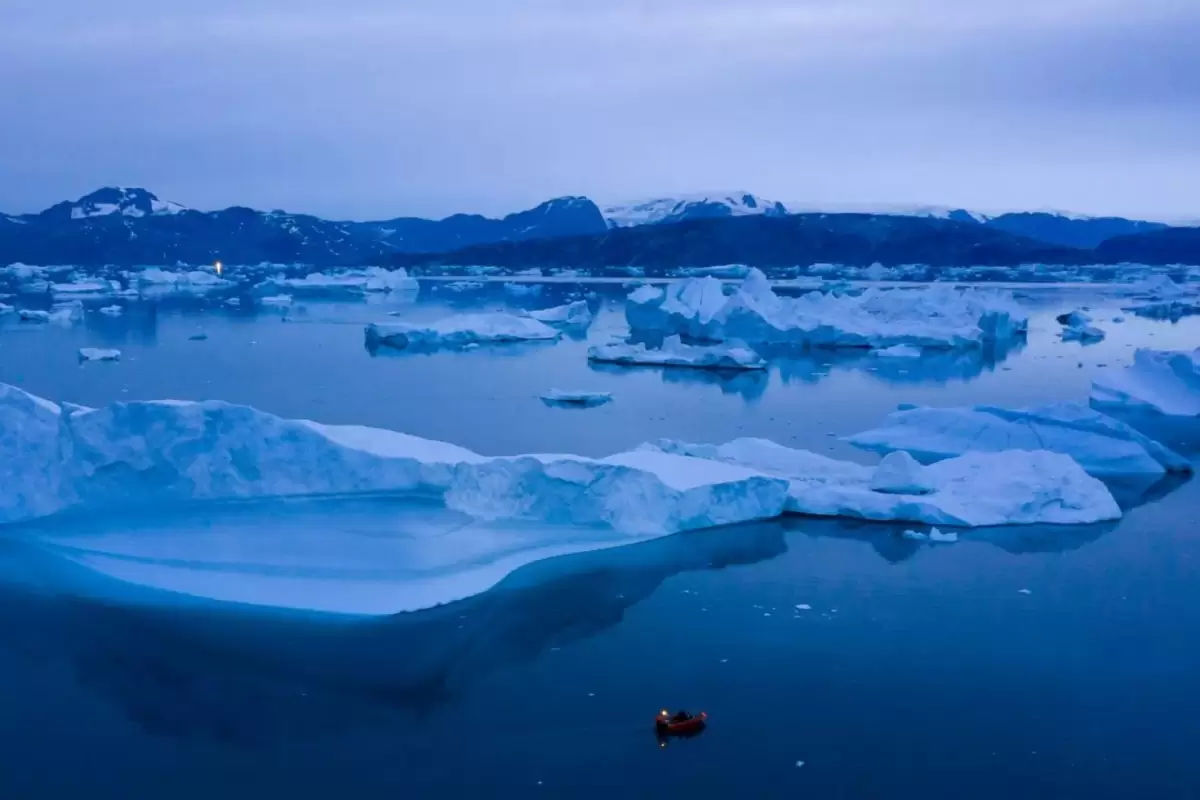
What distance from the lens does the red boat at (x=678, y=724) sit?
464 centimetres

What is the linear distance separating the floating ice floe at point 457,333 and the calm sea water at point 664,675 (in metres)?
13.3

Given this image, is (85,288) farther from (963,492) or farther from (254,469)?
(963,492)

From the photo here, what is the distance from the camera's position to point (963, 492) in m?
8.19

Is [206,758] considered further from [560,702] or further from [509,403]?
[509,403]

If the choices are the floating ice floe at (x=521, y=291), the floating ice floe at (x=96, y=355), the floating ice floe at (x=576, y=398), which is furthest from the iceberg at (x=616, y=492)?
the floating ice floe at (x=521, y=291)

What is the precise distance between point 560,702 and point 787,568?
7.39 feet

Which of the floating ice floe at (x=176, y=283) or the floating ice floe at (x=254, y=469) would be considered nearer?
the floating ice floe at (x=254, y=469)

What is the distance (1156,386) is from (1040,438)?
436cm

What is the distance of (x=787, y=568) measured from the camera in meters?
6.82

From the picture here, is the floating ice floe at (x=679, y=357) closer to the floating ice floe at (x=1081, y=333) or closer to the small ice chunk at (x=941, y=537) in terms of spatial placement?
the floating ice floe at (x=1081, y=333)

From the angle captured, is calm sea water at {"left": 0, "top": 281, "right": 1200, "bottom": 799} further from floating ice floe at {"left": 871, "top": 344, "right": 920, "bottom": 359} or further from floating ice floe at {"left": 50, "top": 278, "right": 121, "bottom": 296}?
floating ice floe at {"left": 50, "top": 278, "right": 121, "bottom": 296}

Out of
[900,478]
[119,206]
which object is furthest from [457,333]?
[119,206]

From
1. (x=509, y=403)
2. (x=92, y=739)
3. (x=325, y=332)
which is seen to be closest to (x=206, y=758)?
(x=92, y=739)

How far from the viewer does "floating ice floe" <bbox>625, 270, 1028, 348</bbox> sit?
20969 millimetres
